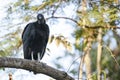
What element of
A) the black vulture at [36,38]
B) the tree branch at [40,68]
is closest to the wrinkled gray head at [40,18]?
the black vulture at [36,38]

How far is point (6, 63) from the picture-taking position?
15.4 feet

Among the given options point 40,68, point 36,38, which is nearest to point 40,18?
point 36,38

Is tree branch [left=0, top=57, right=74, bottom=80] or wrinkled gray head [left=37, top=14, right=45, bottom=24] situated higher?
wrinkled gray head [left=37, top=14, right=45, bottom=24]

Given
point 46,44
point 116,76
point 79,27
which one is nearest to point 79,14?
point 79,27

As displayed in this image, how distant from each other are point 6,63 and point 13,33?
2559mm

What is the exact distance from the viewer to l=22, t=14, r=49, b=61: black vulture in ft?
22.4

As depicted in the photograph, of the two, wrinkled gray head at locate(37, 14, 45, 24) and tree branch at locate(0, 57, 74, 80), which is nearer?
tree branch at locate(0, 57, 74, 80)

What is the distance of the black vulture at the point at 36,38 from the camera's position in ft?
22.4

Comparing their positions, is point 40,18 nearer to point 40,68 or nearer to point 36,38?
point 36,38

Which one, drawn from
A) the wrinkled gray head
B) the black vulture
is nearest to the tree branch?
the black vulture

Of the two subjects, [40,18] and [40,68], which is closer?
[40,68]

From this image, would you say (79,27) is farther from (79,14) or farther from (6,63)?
(6,63)

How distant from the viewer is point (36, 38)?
271 inches

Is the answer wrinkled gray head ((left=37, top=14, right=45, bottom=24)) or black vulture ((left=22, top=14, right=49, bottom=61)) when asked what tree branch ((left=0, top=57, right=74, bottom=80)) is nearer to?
black vulture ((left=22, top=14, right=49, bottom=61))
